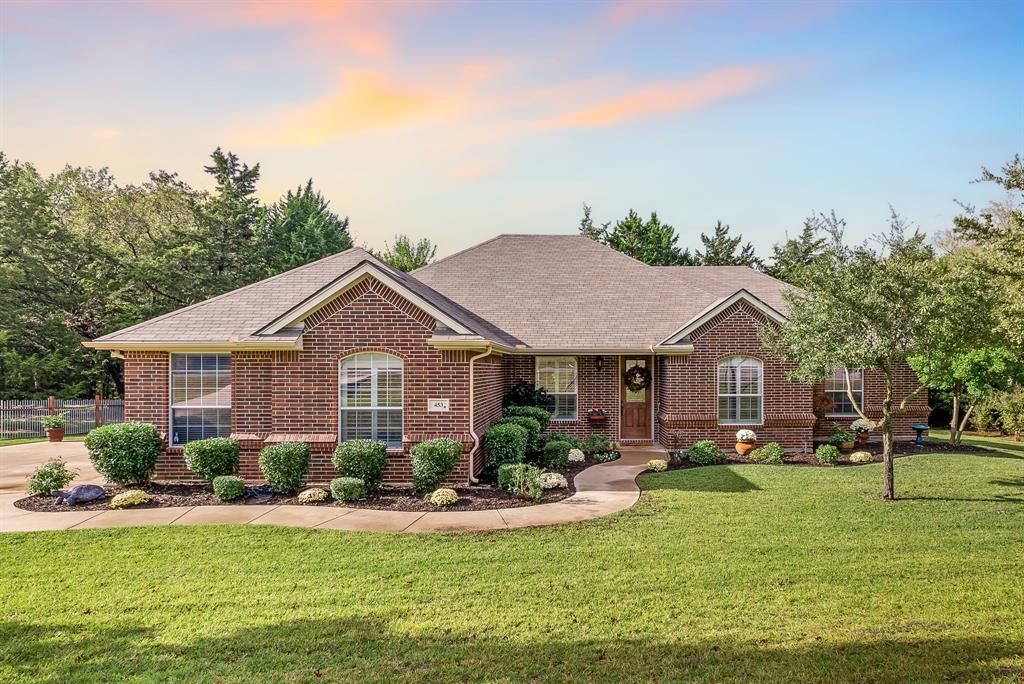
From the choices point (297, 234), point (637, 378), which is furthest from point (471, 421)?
point (297, 234)

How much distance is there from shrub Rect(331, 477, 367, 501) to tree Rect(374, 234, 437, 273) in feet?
113

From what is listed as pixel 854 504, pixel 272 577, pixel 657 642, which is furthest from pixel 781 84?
pixel 272 577

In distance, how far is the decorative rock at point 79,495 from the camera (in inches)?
399

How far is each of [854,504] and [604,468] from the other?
516cm

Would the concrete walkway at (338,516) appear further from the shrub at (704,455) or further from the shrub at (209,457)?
the shrub at (704,455)

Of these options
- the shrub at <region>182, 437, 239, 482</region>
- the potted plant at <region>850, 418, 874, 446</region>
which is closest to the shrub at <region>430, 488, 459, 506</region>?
the shrub at <region>182, 437, 239, 482</region>

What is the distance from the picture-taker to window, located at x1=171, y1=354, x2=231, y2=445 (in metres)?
12.2

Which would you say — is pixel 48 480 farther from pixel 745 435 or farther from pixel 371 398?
pixel 745 435

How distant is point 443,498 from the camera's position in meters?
9.96

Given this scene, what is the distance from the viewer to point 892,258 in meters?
10.0

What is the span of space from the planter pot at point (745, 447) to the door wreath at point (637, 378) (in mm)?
3354

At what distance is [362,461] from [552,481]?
370 cm

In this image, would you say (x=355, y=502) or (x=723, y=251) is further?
(x=723, y=251)

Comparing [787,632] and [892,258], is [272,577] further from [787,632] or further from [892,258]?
[892,258]
